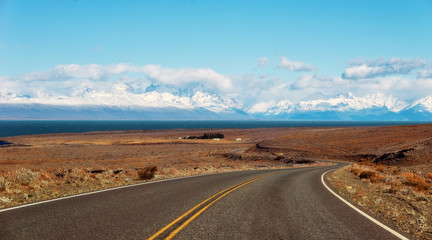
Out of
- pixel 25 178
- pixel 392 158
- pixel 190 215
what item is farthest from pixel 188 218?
pixel 392 158

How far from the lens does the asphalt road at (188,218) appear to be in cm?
719

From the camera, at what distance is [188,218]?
8500 mm

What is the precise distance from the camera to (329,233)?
755 cm

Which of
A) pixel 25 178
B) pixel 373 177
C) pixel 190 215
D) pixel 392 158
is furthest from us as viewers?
pixel 392 158

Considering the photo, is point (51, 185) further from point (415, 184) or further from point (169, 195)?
point (415, 184)

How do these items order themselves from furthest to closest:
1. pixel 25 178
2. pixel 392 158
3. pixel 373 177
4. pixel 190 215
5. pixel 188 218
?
pixel 392 158 < pixel 373 177 < pixel 25 178 < pixel 190 215 < pixel 188 218

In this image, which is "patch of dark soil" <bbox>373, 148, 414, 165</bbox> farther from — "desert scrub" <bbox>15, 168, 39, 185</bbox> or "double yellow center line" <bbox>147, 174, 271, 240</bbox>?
"desert scrub" <bbox>15, 168, 39, 185</bbox>

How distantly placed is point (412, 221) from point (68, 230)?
886 centimetres

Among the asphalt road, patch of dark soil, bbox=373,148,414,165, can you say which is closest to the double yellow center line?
the asphalt road

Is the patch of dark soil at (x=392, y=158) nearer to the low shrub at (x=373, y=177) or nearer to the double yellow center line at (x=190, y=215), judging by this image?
the low shrub at (x=373, y=177)

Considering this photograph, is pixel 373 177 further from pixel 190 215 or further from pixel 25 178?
pixel 25 178

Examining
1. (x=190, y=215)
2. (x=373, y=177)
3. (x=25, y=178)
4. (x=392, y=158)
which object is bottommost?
(x=392, y=158)

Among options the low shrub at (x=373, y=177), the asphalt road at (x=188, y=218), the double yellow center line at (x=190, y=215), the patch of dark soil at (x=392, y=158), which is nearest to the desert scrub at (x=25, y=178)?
the asphalt road at (x=188, y=218)

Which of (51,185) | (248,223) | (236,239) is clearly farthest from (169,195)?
(51,185)
